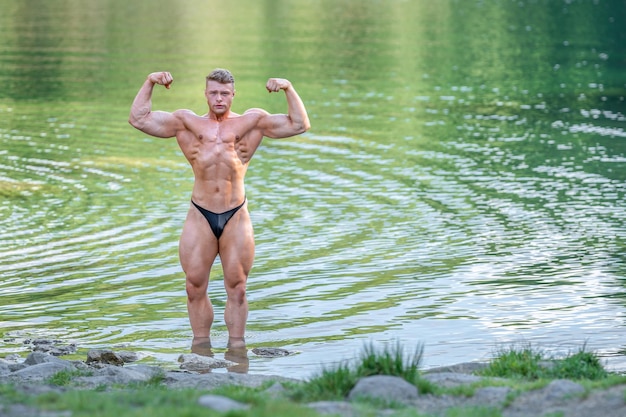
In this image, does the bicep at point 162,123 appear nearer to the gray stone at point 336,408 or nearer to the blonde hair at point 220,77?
the blonde hair at point 220,77

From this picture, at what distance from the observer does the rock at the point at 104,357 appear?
38.7ft

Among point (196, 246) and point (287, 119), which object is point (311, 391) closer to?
point (196, 246)

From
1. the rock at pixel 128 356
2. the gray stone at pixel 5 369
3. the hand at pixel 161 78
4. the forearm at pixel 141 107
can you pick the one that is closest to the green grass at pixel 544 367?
the rock at pixel 128 356

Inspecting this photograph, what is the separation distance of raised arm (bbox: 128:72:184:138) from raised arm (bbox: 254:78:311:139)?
33.1 inches

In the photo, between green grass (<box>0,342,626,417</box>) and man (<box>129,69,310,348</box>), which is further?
man (<box>129,69,310,348</box>)

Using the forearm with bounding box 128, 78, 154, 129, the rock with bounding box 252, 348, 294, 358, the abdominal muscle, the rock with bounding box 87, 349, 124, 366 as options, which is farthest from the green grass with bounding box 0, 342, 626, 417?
the forearm with bounding box 128, 78, 154, 129

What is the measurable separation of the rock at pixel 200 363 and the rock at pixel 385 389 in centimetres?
302

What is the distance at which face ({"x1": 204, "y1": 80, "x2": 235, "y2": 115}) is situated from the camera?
40.0 feet

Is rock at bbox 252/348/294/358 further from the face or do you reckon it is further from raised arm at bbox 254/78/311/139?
the face

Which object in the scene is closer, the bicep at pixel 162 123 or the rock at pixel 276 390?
the rock at pixel 276 390

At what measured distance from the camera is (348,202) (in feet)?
68.7

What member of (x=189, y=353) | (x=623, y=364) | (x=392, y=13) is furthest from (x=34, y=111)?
(x=392, y=13)

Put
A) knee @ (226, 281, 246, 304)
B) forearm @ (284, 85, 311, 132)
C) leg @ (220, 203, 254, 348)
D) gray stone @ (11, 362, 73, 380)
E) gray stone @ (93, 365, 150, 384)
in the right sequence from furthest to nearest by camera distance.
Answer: knee @ (226, 281, 246, 304)
leg @ (220, 203, 254, 348)
forearm @ (284, 85, 311, 132)
gray stone @ (11, 362, 73, 380)
gray stone @ (93, 365, 150, 384)

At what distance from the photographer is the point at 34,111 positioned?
3080cm
